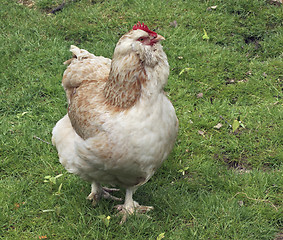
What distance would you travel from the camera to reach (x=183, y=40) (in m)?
5.85

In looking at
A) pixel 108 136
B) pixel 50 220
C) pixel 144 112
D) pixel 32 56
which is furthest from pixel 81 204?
pixel 32 56

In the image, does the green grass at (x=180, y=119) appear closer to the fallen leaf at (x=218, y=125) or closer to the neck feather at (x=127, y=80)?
the fallen leaf at (x=218, y=125)

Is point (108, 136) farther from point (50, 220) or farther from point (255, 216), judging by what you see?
point (255, 216)

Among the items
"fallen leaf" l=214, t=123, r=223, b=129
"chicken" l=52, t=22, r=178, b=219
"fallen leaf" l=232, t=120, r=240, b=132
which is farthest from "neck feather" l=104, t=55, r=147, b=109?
"fallen leaf" l=214, t=123, r=223, b=129

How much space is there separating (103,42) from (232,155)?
288 cm

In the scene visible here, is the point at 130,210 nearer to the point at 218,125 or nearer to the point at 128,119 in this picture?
the point at 128,119

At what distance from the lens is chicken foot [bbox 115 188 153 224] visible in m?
3.50

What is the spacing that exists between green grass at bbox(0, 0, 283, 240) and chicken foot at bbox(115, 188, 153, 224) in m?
0.07

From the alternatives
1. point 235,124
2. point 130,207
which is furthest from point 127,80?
point 235,124

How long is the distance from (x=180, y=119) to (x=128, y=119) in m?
1.93

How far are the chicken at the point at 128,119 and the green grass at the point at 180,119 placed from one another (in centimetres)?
66

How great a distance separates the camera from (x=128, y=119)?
289 centimetres

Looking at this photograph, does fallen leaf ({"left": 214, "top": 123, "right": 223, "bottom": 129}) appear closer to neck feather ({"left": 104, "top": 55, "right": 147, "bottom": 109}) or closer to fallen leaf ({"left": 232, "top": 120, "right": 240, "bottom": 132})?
fallen leaf ({"left": 232, "top": 120, "right": 240, "bottom": 132})

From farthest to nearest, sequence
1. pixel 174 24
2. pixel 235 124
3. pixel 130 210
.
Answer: pixel 174 24 → pixel 235 124 → pixel 130 210
